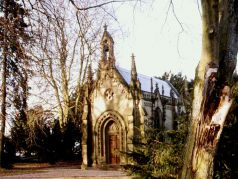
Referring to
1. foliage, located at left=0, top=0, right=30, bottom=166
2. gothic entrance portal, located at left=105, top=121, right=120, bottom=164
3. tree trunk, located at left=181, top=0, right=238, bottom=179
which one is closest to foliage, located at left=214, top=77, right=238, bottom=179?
tree trunk, located at left=181, top=0, right=238, bottom=179

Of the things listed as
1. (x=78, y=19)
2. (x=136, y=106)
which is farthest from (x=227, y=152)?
(x=136, y=106)

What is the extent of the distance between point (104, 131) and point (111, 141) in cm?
103

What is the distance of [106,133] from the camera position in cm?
3148

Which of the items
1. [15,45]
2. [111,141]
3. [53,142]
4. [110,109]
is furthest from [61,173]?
[15,45]

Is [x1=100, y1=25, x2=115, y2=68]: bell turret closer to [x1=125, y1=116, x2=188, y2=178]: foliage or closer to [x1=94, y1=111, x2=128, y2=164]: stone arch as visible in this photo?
[x1=94, y1=111, x2=128, y2=164]: stone arch

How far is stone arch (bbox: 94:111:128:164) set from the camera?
30225mm

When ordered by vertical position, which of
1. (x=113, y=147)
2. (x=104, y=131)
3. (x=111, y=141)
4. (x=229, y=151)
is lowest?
(x=113, y=147)

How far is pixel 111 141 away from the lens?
102 ft

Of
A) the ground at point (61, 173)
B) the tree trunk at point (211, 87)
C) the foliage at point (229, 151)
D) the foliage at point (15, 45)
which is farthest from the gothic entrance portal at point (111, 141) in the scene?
the tree trunk at point (211, 87)

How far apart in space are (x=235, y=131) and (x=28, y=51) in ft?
14.1

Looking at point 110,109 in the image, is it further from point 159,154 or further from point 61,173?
point 159,154

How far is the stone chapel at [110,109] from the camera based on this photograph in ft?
97.4

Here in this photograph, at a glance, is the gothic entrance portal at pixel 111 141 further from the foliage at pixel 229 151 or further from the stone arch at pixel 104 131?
the foliage at pixel 229 151

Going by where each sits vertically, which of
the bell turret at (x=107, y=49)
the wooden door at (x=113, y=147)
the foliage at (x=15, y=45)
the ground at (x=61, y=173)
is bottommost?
the ground at (x=61, y=173)
